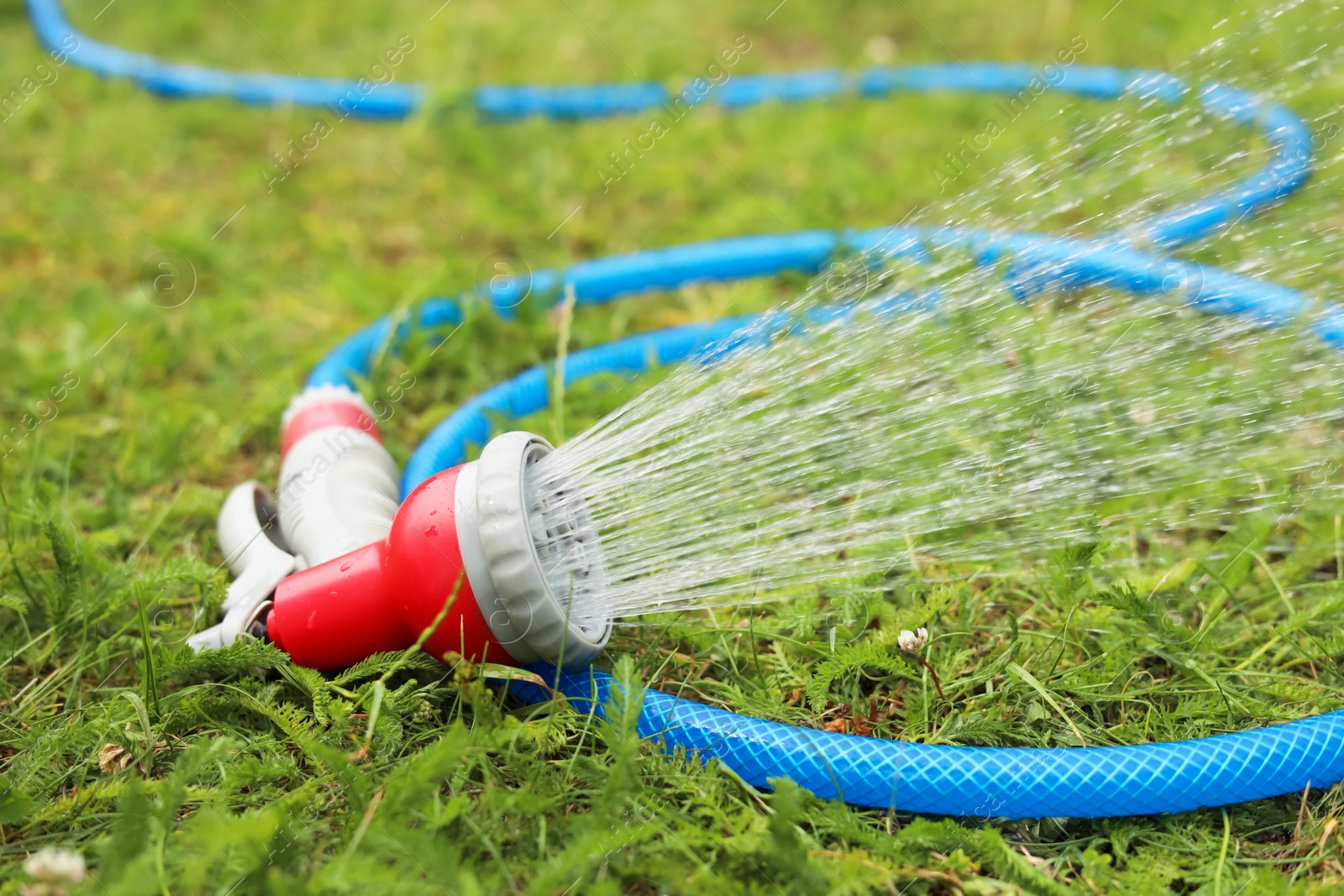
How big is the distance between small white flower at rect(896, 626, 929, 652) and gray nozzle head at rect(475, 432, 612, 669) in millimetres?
620

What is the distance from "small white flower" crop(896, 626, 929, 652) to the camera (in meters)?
2.09

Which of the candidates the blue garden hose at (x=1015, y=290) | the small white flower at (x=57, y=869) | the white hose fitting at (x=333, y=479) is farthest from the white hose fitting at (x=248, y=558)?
the small white flower at (x=57, y=869)

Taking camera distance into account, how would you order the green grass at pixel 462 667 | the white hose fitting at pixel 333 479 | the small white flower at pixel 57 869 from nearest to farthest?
the small white flower at pixel 57 869, the green grass at pixel 462 667, the white hose fitting at pixel 333 479

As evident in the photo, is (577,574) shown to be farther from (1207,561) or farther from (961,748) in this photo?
(1207,561)

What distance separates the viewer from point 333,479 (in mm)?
2350

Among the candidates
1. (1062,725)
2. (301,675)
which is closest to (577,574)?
(301,675)

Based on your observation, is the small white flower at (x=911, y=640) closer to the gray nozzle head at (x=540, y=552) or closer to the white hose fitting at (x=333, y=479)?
the gray nozzle head at (x=540, y=552)

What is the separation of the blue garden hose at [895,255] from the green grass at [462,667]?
0.27 ft

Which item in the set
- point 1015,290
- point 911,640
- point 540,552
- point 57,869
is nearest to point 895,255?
point 1015,290

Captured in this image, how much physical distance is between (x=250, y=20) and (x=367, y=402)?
407 cm

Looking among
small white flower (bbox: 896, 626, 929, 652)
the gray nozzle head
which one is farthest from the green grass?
the gray nozzle head

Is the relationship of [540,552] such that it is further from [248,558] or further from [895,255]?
[895,255]

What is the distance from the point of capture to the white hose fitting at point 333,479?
225cm

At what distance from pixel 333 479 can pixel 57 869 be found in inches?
39.9
